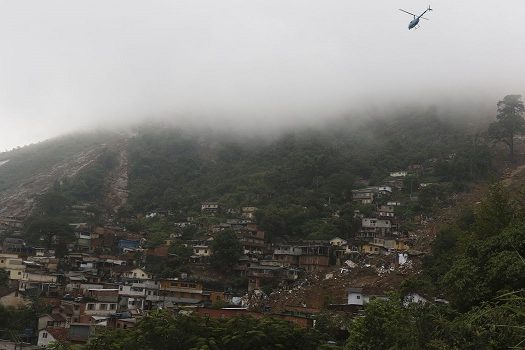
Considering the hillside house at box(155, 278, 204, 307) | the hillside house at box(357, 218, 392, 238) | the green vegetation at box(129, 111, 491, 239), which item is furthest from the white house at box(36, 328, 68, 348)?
the hillside house at box(357, 218, 392, 238)

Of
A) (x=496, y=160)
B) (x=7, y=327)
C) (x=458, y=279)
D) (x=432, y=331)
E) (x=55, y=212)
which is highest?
(x=496, y=160)

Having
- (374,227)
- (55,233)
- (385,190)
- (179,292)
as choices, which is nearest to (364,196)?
(385,190)

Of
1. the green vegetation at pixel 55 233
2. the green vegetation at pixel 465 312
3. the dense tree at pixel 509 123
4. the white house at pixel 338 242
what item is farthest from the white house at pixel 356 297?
the dense tree at pixel 509 123

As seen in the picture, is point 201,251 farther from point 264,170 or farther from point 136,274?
point 264,170

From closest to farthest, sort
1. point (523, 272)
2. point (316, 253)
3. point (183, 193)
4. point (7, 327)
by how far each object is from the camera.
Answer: point (523, 272) < point (7, 327) < point (316, 253) < point (183, 193)

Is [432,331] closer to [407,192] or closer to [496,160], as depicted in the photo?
[407,192]

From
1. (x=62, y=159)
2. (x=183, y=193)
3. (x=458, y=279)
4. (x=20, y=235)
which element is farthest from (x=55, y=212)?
(x=458, y=279)

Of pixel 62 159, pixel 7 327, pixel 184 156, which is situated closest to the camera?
pixel 7 327

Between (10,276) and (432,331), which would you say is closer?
(432,331)

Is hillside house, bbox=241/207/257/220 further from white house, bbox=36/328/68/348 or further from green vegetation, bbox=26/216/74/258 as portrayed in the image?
white house, bbox=36/328/68/348
